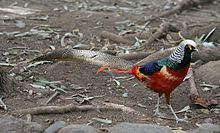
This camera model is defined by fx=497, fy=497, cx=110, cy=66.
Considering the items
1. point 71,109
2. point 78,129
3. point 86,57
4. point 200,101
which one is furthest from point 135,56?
point 78,129

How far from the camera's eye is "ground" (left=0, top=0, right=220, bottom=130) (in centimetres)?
511

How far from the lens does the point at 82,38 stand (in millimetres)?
8453

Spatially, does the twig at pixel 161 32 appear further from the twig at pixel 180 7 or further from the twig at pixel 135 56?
the twig at pixel 180 7

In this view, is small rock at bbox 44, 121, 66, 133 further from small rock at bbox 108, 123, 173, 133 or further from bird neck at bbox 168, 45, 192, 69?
bird neck at bbox 168, 45, 192, 69

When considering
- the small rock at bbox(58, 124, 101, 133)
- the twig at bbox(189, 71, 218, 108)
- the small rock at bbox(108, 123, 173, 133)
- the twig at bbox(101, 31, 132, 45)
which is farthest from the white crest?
the twig at bbox(101, 31, 132, 45)

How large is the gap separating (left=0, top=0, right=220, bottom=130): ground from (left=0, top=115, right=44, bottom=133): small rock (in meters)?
0.29

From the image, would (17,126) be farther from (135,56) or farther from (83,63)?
(135,56)

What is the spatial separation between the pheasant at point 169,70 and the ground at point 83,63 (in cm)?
33

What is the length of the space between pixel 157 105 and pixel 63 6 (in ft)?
21.3

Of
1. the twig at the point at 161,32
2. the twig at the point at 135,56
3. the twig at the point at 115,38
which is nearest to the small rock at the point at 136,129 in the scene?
the twig at the point at 135,56

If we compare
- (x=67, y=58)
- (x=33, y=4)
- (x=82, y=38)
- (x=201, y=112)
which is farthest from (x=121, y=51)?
(x=33, y=4)

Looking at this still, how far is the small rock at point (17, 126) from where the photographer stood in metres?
4.36

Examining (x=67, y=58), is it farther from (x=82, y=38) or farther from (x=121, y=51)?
(x=82, y=38)

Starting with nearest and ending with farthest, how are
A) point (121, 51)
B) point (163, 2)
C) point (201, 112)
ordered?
point (201, 112), point (121, 51), point (163, 2)
